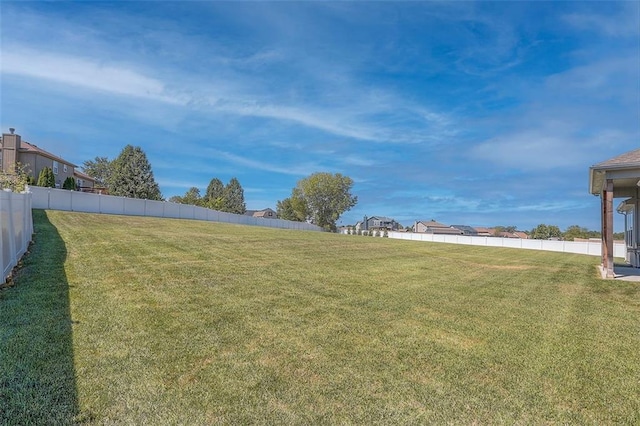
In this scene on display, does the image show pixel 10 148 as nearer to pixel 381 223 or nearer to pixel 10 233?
pixel 10 233

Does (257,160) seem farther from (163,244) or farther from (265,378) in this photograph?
(265,378)

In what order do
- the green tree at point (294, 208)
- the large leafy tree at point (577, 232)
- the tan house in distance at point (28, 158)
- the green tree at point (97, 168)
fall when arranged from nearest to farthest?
the tan house in distance at point (28, 158), the green tree at point (97, 168), the green tree at point (294, 208), the large leafy tree at point (577, 232)

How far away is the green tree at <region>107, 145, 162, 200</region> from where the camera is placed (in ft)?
143

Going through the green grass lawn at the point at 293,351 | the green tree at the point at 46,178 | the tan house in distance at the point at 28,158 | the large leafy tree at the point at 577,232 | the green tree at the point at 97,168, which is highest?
the green tree at the point at 97,168

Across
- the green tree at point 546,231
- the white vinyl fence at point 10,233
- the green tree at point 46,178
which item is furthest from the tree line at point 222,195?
the green tree at point 546,231

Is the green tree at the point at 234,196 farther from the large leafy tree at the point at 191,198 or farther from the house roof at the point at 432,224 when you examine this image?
the house roof at the point at 432,224

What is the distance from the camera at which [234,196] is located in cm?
7175

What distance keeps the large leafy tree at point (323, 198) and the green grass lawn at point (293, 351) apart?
198ft

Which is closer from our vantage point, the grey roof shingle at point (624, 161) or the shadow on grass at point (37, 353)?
the shadow on grass at point (37, 353)

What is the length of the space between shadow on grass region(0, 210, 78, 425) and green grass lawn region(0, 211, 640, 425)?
16 mm

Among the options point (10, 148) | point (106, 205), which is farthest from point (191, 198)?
point (106, 205)

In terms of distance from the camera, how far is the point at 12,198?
705cm

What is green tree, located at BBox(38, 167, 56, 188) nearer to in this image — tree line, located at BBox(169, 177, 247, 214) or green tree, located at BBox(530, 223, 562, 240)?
tree line, located at BBox(169, 177, 247, 214)

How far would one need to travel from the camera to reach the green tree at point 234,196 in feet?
229
